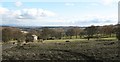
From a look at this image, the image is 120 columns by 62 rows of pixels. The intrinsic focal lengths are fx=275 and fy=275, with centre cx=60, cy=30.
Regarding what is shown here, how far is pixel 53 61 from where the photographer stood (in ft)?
77.1

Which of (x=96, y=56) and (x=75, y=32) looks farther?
(x=75, y=32)

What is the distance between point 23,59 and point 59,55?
373cm

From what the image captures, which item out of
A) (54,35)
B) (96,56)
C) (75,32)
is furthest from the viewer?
(75,32)

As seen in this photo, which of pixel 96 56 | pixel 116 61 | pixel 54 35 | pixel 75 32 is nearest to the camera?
pixel 116 61

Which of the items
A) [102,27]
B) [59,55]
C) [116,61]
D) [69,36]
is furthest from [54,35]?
[116,61]

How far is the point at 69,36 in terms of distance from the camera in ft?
203

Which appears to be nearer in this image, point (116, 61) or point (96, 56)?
point (116, 61)

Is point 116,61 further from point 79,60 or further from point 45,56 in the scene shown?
point 45,56

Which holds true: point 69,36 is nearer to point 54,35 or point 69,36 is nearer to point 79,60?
point 54,35

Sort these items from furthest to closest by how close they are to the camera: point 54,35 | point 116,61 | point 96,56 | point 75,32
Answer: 1. point 75,32
2. point 54,35
3. point 96,56
4. point 116,61

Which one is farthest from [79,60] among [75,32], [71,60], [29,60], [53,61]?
[75,32]

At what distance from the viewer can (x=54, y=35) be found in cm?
5891

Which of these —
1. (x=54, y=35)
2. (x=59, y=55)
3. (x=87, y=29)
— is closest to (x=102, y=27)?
(x=87, y=29)

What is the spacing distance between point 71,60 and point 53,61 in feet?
5.06
